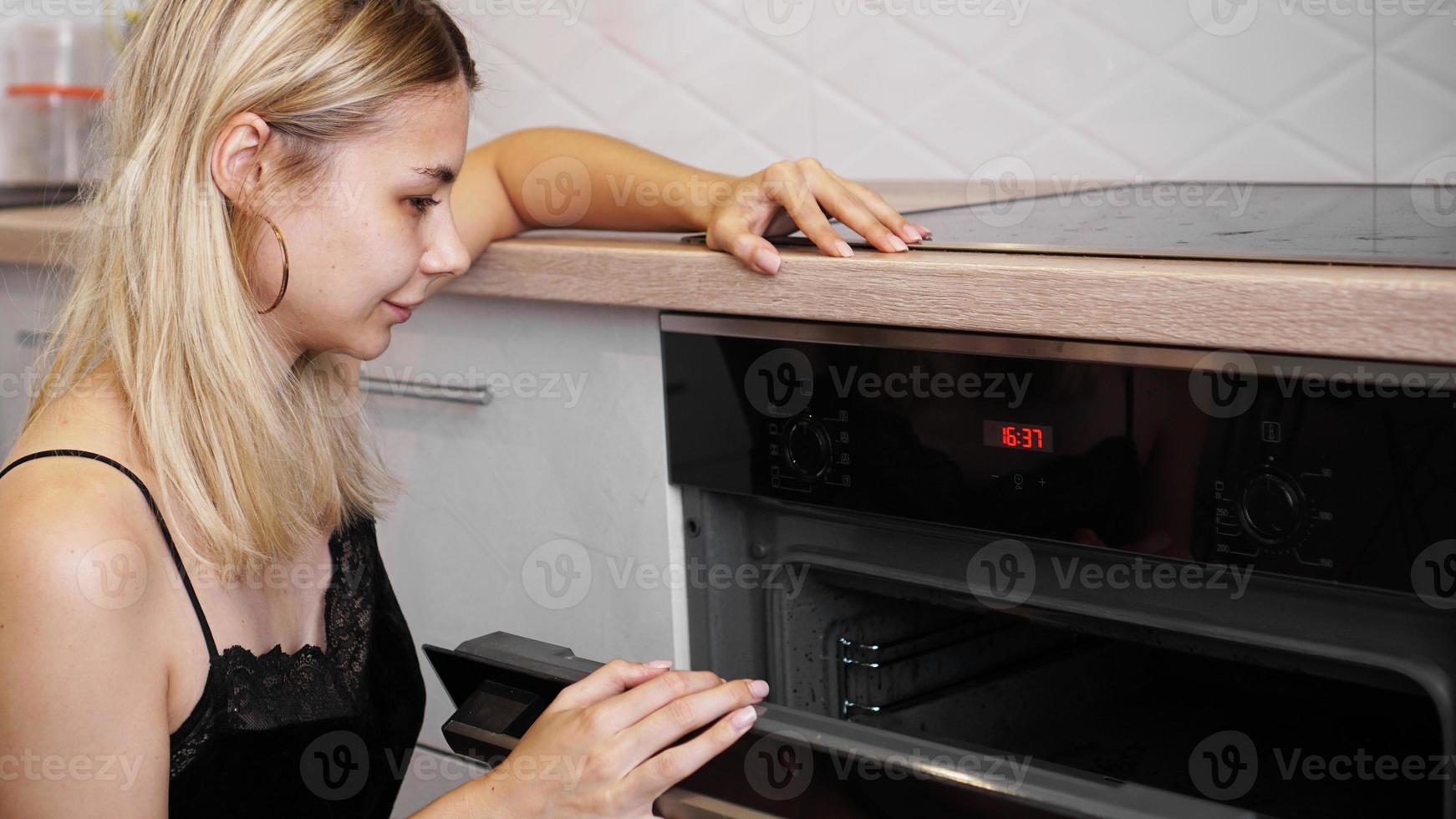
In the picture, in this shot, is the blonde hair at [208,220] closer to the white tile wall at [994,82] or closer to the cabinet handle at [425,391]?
the cabinet handle at [425,391]

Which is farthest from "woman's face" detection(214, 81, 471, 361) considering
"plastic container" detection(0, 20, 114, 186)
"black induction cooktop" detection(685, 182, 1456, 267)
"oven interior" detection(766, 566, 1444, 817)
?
"plastic container" detection(0, 20, 114, 186)

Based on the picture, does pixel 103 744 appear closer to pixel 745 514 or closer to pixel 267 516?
pixel 267 516

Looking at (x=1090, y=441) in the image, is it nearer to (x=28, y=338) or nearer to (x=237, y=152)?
(x=237, y=152)

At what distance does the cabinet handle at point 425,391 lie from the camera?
→ 1145mm

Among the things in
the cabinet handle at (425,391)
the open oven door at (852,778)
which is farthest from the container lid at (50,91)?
the open oven door at (852,778)

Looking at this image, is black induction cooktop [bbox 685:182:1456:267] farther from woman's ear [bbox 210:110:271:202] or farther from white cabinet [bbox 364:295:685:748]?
woman's ear [bbox 210:110:271:202]

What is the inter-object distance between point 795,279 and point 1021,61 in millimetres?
713

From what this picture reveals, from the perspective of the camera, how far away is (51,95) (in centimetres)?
196

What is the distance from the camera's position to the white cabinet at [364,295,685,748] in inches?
41.3

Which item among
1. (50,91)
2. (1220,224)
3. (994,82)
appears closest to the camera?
(1220,224)

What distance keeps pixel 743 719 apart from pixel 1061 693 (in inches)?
16.9

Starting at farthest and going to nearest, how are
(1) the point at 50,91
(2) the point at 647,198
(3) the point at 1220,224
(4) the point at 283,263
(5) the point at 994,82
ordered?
(1) the point at 50,91
(5) the point at 994,82
(2) the point at 647,198
(3) the point at 1220,224
(4) the point at 283,263

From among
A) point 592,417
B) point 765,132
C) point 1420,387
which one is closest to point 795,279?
point 592,417

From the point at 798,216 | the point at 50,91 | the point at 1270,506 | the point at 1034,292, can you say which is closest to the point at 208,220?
the point at 798,216
